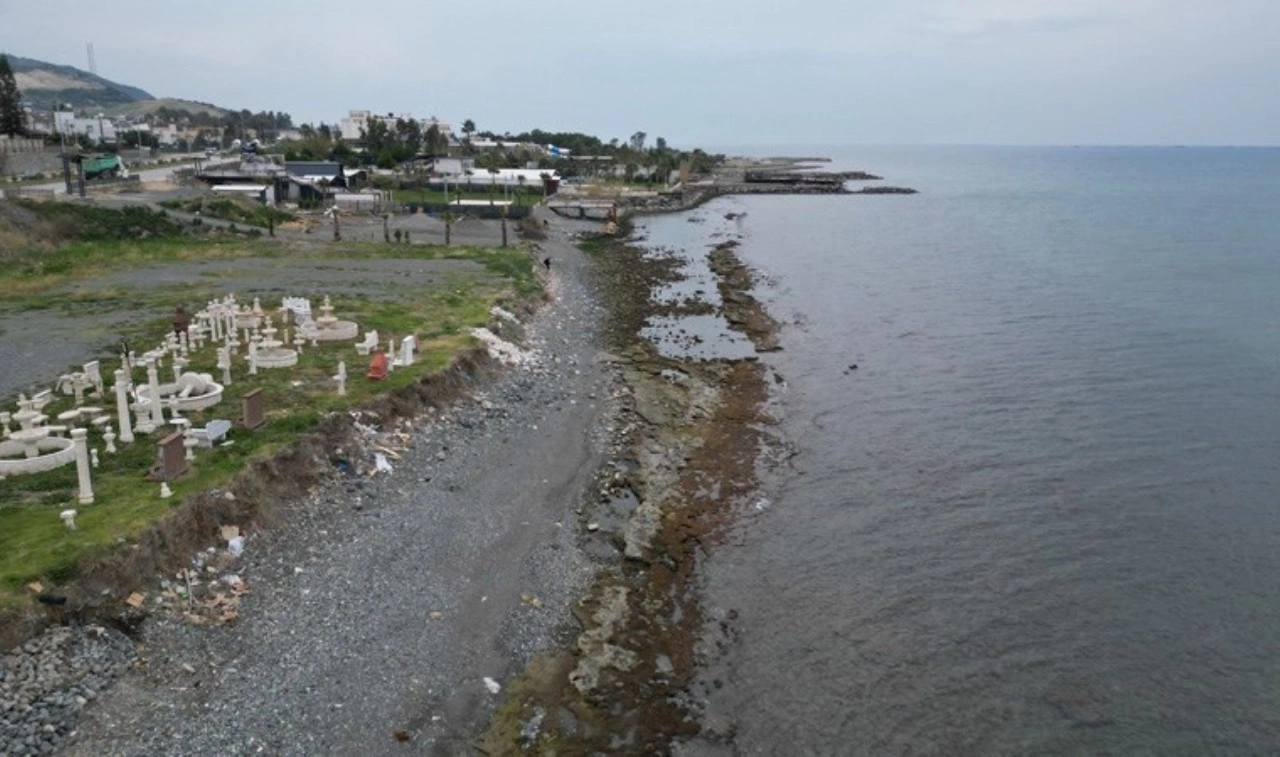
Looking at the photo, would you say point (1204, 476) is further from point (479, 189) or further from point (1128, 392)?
point (479, 189)

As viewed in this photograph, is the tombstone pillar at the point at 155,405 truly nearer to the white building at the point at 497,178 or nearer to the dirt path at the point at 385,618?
the dirt path at the point at 385,618

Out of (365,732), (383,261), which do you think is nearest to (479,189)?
(383,261)

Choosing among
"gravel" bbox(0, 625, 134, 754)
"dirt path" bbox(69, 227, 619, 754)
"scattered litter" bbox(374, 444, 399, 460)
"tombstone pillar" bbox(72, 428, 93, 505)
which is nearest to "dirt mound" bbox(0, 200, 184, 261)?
"scattered litter" bbox(374, 444, 399, 460)

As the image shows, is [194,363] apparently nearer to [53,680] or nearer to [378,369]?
[378,369]

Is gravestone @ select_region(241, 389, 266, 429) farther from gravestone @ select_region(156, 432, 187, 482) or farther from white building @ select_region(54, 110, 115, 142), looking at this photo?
white building @ select_region(54, 110, 115, 142)

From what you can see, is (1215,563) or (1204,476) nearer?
(1215,563)

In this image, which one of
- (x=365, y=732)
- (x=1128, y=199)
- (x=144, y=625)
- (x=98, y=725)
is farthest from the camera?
(x=1128, y=199)
